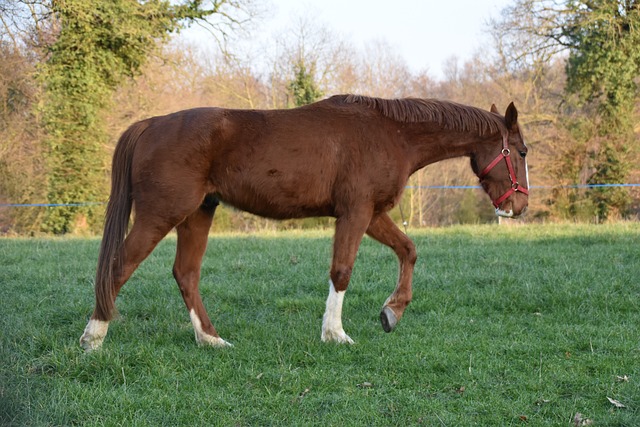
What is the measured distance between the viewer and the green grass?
3555 mm

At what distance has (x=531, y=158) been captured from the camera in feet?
79.9

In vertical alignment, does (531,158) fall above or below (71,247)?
above

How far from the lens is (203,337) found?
16.1 ft

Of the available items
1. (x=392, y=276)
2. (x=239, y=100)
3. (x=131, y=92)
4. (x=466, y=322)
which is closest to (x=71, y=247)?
(x=392, y=276)

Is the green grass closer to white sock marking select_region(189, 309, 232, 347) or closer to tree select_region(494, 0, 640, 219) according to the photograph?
white sock marking select_region(189, 309, 232, 347)

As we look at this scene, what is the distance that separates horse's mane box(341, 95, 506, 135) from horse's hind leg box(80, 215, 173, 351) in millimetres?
1961

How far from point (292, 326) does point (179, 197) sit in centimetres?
159

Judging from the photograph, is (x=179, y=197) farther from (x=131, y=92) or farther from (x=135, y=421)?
(x=131, y=92)

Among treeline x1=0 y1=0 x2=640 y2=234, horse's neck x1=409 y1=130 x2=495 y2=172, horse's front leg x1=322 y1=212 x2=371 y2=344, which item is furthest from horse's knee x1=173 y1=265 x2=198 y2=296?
treeline x1=0 y1=0 x2=640 y2=234

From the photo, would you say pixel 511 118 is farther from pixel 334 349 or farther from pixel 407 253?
pixel 334 349

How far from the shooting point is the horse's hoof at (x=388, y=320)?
5098 mm

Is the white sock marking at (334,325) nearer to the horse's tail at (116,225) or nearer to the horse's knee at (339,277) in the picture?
the horse's knee at (339,277)

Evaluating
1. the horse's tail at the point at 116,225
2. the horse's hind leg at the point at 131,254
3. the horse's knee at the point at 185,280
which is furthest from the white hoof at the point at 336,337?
the horse's tail at the point at 116,225

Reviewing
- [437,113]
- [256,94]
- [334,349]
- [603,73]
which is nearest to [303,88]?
[256,94]
